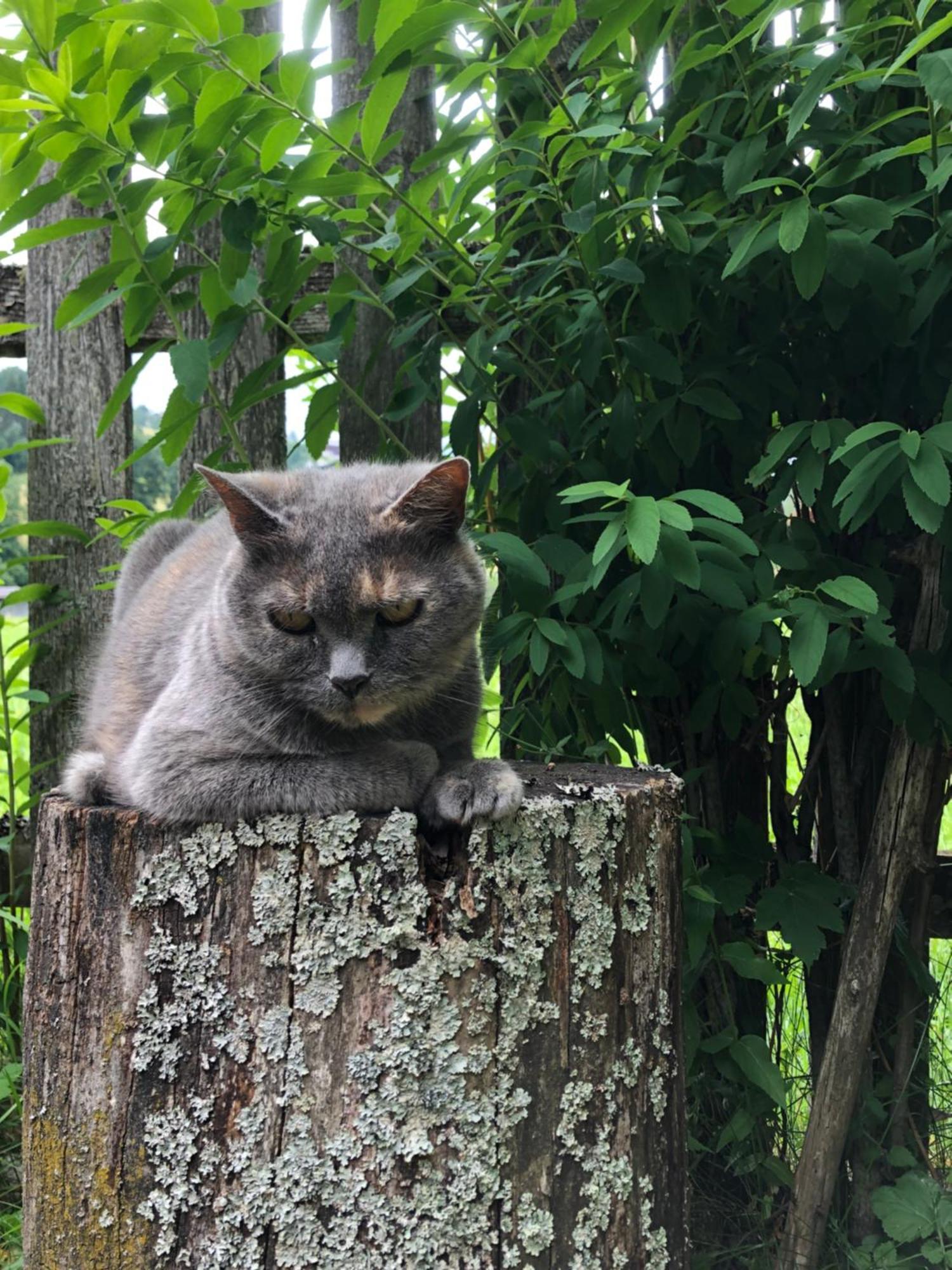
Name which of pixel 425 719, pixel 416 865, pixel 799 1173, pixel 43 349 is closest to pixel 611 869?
pixel 416 865

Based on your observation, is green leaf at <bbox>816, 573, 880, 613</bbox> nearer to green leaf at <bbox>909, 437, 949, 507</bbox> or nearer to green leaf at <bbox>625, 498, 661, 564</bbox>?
green leaf at <bbox>909, 437, 949, 507</bbox>

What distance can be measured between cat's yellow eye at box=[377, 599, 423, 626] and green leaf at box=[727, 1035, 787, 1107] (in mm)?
1127

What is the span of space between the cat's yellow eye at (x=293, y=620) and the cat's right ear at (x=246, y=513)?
0.41ft

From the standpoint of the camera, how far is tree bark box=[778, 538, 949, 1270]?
2320 mm

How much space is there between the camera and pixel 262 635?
6.09 ft

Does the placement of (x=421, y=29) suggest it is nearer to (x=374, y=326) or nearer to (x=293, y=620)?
(x=293, y=620)

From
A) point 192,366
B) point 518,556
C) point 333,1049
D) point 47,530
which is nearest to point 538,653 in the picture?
point 518,556

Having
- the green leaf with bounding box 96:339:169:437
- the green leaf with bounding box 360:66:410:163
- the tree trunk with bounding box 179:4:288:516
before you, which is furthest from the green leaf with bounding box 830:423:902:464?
the tree trunk with bounding box 179:4:288:516

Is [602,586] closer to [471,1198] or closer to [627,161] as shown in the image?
[627,161]

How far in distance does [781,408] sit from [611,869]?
1.01m

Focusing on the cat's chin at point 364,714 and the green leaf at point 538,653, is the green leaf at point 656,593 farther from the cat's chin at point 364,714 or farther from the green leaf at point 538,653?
the cat's chin at point 364,714

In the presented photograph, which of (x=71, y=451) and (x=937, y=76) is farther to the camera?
(x=71, y=451)

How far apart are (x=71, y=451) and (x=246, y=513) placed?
60.8 inches

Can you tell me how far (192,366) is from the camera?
2221 millimetres
